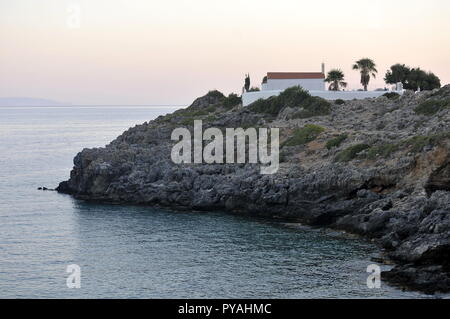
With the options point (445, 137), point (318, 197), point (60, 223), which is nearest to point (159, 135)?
point (60, 223)

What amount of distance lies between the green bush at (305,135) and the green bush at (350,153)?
8.67m

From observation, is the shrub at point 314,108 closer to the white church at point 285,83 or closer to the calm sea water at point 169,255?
the white church at point 285,83

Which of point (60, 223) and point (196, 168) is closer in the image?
→ point (60, 223)

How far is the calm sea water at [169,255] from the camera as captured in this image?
38031 mm

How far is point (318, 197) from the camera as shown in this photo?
5531 centimetres

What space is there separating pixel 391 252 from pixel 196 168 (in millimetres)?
28766

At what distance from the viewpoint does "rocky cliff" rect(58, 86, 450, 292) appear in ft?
144

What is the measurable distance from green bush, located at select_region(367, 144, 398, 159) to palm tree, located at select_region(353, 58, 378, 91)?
37623 mm

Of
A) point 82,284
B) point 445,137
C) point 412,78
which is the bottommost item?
point 82,284

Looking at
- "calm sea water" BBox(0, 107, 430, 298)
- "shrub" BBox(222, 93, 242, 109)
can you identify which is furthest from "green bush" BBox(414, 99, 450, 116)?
"shrub" BBox(222, 93, 242, 109)

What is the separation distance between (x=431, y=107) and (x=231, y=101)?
35.8 meters

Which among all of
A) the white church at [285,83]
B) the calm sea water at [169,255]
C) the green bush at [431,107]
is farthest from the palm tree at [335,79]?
the calm sea water at [169,255]
